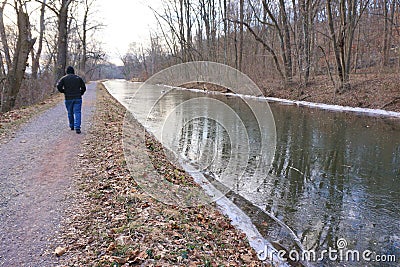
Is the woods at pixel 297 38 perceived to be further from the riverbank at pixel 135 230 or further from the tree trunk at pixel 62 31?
the riverbank at pixel 135 230

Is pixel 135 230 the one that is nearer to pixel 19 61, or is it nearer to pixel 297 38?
pixel 19 61

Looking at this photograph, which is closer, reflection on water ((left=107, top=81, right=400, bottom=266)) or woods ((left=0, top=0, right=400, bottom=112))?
reflection on water ((left=107, top=81, right=400, bottom=266))

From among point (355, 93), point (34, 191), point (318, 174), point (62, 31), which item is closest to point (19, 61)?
point (62, 31)

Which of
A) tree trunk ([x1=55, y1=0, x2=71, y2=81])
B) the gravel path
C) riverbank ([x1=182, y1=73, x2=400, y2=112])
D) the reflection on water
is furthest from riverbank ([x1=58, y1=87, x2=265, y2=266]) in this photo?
riverbank ([x1=182, y1=73, x2=400, y2=112])

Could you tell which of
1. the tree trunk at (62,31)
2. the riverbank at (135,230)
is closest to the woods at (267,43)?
the tree trunk at (62,31)

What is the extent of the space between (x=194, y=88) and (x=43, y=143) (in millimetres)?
31859

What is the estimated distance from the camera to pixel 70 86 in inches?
328

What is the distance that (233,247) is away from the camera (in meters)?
4.54

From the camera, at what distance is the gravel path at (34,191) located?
353cm

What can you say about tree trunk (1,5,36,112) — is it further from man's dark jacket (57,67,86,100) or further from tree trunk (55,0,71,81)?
man's dark jacket (57,67,86,100)

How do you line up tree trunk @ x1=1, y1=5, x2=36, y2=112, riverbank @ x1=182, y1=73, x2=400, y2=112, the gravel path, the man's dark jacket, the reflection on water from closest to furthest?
1. the gravel path
2. the reflection on water
3. the man's dark jacket
4. tree trunk @ x1=1, y1=5, x2=36, y2=112
5. riverbank @ x1=182, y1=73, x2=400, y2=112

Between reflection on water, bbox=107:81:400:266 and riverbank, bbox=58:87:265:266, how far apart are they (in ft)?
3.59

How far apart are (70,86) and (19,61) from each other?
25.4ft

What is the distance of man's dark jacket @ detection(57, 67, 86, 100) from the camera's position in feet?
27.1
